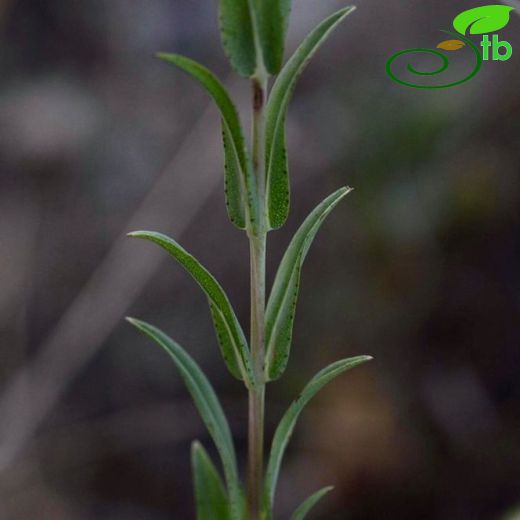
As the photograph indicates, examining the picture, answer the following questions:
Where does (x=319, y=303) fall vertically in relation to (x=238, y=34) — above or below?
below

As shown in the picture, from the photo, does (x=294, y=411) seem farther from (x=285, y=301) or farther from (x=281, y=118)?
(x=281, y=118)

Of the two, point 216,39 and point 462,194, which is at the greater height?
point 216,39

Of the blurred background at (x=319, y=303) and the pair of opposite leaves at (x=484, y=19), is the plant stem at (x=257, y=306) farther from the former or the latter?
the blurred background at (x=319, y=303)

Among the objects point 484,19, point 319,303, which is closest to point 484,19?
point 484,19

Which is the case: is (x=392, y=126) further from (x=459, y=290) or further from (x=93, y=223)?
(x=93, y=223)

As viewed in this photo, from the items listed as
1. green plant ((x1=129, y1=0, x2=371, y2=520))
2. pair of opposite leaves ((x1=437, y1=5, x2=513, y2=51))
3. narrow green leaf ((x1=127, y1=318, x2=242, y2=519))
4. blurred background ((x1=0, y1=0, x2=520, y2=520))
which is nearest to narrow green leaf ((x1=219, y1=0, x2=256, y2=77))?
green plant ((x1=129, y1=0, x2=371, y2=520))

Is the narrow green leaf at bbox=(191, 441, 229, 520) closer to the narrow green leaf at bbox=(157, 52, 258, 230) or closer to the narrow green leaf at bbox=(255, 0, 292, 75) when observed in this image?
the narrow green leaf at bbox=(157, 52, 258, 230)

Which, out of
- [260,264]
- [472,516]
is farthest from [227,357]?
[472,516]

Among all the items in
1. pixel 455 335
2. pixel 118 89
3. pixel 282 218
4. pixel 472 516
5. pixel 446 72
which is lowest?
pixel 472 516
